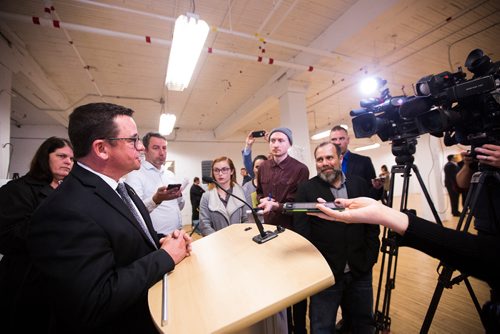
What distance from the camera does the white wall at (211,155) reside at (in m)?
5.75

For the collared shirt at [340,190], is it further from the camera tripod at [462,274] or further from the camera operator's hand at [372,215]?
the camera operator's hand at [372,215]

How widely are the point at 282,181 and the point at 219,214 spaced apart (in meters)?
0.69

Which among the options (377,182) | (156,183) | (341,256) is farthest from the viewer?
(156,183)

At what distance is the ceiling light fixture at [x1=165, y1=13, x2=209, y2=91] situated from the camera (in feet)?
6.73

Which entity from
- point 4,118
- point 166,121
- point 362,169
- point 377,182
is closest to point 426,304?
point 377,182

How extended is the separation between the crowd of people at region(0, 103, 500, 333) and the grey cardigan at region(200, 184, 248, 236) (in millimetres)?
331

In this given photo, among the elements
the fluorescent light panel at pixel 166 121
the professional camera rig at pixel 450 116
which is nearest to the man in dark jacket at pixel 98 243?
the professional camera rig at pixel 450 116

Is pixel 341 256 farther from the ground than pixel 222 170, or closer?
closer

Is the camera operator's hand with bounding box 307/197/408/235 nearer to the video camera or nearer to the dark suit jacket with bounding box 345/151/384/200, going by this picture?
the video camera

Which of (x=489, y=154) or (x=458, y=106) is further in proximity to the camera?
(x=458, y=106)

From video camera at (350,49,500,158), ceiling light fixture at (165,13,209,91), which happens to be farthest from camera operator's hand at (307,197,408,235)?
ceiling light fixture at (165,13,209,91)

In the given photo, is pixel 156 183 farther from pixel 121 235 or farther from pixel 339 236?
pixel 339 236

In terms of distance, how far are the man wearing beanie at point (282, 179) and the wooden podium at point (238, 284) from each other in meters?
0.84

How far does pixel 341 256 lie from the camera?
53.9 inches
